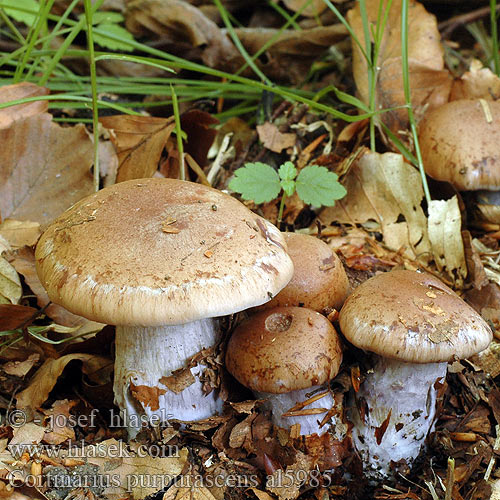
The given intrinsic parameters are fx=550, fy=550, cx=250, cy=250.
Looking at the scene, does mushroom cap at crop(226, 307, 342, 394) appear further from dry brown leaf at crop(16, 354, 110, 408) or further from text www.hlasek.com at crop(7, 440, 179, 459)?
dry brown leaf at crop(16, 354, 110, 408)

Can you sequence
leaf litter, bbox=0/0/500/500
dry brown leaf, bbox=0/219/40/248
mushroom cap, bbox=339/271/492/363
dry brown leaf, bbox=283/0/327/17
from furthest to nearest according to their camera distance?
1. dry brown leaf, bbox=283/0/327/17
2. dry brown leaf, bbox=0/219/40/248
3. leaf litter, bbox=0/0/500/500
4. mushroom cap, bbox=339/271/492/363

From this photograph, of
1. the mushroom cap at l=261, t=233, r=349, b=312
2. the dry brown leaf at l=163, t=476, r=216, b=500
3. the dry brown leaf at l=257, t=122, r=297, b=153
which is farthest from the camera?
the dry brown leaf at l=257, t=122, r=297, b=153

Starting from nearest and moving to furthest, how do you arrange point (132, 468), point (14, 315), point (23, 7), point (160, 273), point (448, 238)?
1. point (160, 273)
2. point (132, 468)
3. point (14, 315)
4. point (448, 238)
5. point (23, 7)

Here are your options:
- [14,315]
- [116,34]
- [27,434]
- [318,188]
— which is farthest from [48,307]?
[116,34]

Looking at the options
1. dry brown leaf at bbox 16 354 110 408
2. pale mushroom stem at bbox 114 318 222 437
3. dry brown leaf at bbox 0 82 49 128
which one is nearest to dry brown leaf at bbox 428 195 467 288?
pale mushroom stem at bbox 114 318 222 437

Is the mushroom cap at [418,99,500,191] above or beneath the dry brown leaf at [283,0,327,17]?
beneath

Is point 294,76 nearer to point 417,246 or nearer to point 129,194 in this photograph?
point 417,246

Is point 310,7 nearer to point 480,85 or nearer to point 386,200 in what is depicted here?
point 480,85
